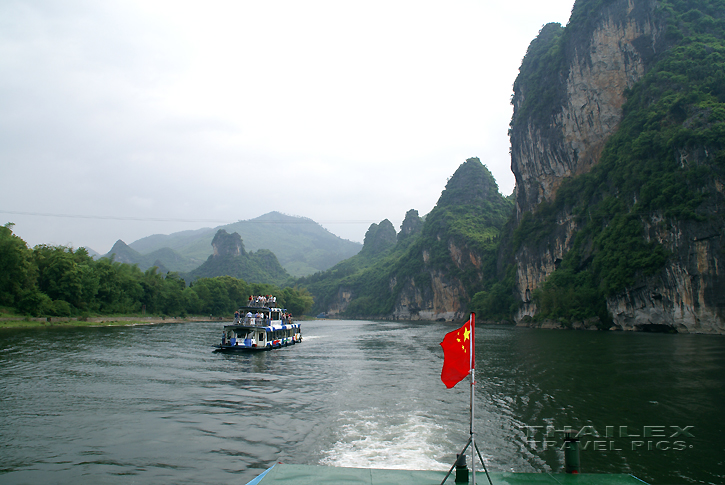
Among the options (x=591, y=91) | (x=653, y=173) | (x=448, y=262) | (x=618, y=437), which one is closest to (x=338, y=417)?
(x=618, y=437)

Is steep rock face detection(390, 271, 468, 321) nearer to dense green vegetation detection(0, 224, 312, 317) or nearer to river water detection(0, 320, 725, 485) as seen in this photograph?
dense green vegetation detection(0, 224, 312, 317)

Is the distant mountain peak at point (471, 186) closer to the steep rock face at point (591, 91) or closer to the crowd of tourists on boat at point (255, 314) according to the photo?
the steep rock face at point (591, 91)

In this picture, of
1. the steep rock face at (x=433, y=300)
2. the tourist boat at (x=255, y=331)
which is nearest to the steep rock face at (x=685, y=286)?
the tourist boat at (x=255, y=331)

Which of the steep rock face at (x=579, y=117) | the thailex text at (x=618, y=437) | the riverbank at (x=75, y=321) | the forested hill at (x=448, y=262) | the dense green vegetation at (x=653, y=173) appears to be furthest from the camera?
the forested hill at (x=448, y=262)

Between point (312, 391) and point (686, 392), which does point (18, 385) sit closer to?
point (312, 391)

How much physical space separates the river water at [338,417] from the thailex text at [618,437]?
0.05 metres

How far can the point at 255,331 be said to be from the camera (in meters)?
34.4

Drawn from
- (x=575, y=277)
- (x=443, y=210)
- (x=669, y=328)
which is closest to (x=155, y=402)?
(x=669, y=328)

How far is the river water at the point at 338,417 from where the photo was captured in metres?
9.78

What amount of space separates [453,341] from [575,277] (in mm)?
67147

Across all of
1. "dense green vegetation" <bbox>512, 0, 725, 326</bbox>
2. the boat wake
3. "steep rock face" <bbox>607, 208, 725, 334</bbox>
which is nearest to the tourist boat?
the boat wake

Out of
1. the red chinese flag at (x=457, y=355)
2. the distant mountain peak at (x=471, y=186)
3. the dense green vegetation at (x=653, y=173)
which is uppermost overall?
the distant mountain peak at (x=471, y=186)

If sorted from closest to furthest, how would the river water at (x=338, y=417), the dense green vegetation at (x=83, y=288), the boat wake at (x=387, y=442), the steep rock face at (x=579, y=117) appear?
the river water at (x=338, y=417) → the boat wake at (x=387, y=442) → the dense green vegetation at (x=83, y=288) → the steep rock face at (x=579, y=117)

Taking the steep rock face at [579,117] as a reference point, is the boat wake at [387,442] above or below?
below
